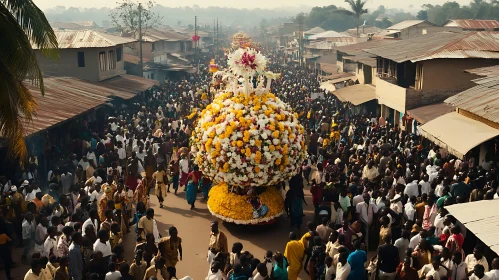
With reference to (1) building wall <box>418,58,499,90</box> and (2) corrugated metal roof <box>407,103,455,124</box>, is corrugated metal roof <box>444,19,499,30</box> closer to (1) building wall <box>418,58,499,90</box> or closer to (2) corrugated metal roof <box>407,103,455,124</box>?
(1) building wall <box>418,58,499,90</box>

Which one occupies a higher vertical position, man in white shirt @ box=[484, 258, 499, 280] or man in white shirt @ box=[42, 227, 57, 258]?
man in white shirt @ box=[484, 258, 499, 280]

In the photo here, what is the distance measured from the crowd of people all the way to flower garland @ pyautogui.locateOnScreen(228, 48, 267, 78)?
288 cm

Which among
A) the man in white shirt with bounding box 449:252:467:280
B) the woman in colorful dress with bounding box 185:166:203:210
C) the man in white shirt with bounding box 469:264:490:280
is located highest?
the man in white shirt with bounding box 469:264:490:280

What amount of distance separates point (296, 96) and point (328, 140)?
12213mm

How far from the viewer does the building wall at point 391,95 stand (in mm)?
22547

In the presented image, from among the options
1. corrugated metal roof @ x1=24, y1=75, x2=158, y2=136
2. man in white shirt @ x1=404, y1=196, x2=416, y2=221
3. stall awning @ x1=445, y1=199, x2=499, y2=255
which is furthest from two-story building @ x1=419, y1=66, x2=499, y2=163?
corrugated metal roof @ x1=24, y1=75, x2=158, y2=136

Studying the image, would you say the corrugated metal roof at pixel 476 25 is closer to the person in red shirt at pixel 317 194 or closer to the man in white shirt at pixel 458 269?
the person in red shirt at pixel 317 194

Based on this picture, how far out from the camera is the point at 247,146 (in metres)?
11.9

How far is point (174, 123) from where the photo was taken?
22844mm

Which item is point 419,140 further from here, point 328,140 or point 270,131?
point 270,131

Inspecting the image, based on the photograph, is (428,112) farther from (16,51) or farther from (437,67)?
(16,51)

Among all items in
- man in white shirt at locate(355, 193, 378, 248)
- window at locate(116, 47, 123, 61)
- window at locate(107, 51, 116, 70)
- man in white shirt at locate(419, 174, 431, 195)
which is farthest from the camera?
window at locate(116, 47, 123, 61)

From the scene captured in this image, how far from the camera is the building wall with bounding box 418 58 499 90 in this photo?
855 inches

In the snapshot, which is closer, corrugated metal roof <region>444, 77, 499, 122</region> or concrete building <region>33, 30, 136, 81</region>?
corrugated metal roof <region>444, 77, 499, 122</region>
